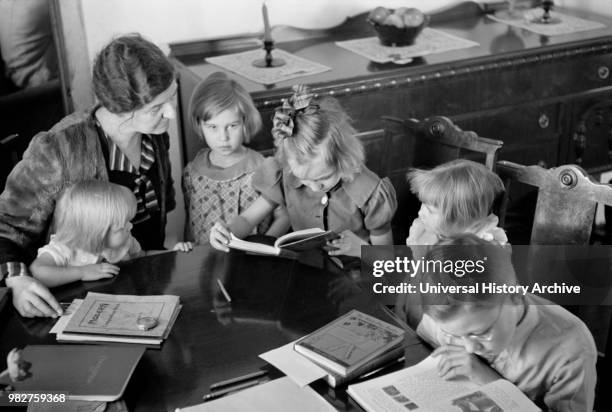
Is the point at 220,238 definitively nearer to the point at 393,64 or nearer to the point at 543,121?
A: the point at 393,64

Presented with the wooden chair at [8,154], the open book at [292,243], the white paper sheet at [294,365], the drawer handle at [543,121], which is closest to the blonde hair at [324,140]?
the open book at [292,243]

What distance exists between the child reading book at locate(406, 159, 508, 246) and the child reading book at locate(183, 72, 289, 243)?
0.68 meters

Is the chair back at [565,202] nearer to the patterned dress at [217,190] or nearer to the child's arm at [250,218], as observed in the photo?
the child's arm at [250,218]

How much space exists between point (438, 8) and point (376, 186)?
6.01 ft

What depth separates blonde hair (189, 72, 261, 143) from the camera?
2965 mm

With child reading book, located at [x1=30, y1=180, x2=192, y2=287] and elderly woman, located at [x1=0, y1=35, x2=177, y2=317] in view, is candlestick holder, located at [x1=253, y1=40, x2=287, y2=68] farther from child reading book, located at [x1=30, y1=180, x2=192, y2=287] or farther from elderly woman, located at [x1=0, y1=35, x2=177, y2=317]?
child reading book, located at [x1=30, y1=180, x2=192, y2=287]

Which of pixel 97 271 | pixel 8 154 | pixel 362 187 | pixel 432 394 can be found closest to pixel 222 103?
pixel 362 187

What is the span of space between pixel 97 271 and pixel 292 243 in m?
0.57

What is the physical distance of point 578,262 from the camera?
7.98ft

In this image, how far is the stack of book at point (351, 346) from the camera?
6.01 ft

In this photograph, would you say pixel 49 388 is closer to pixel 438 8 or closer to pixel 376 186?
pixel 376 186

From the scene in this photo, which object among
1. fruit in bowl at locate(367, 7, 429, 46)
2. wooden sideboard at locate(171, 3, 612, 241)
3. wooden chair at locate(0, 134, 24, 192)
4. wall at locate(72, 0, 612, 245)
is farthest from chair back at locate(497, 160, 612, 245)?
wooden chair at locate(0, 134, 24, 192)

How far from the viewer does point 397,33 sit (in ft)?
12.3

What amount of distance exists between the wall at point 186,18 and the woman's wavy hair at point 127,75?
0.96 m
